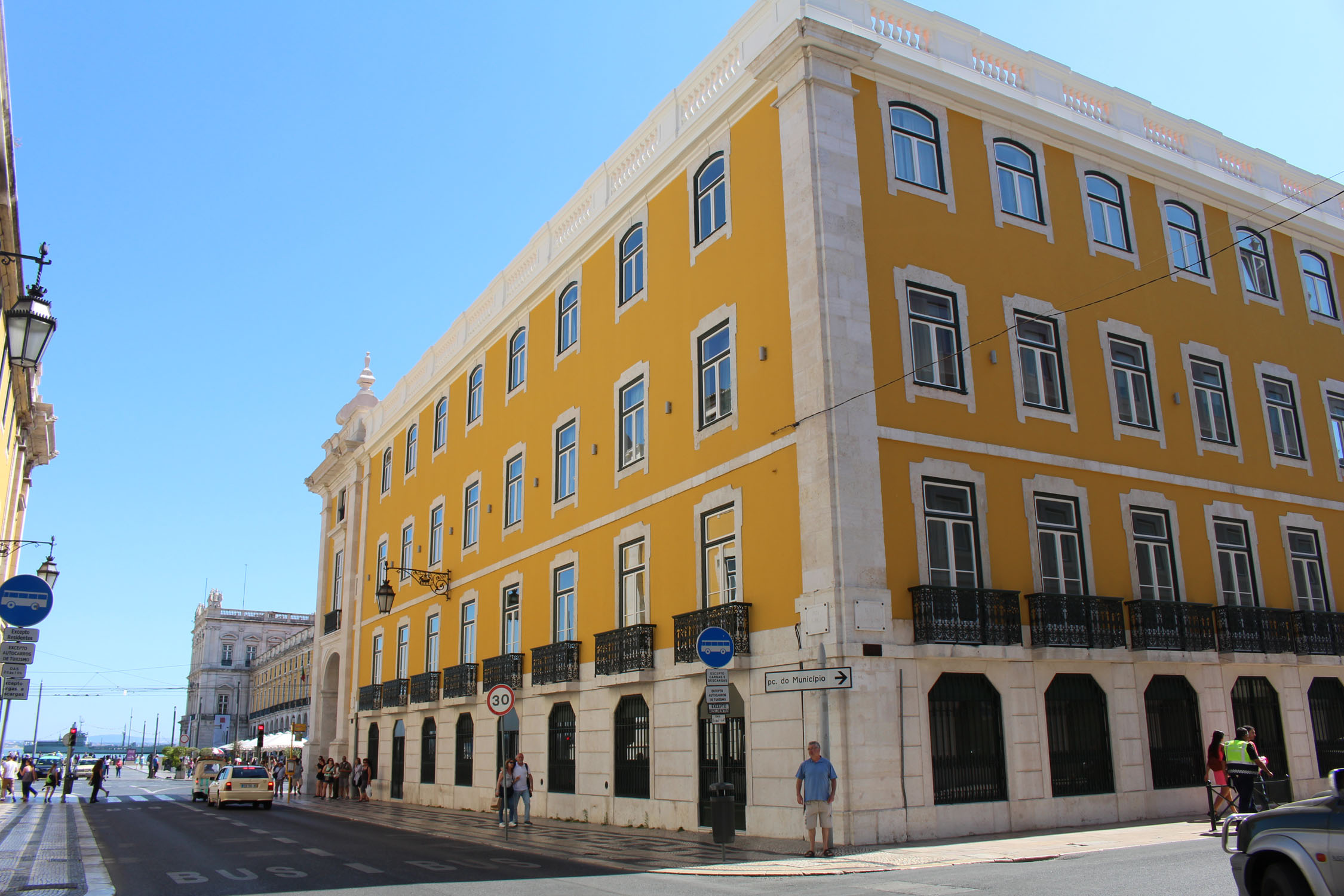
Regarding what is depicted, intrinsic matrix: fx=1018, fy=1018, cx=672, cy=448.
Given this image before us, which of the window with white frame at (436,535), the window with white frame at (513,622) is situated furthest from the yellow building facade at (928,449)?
the window with white frame at (436,535)

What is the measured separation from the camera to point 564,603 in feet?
76.7

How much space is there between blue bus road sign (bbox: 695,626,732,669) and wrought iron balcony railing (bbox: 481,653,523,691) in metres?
11.4

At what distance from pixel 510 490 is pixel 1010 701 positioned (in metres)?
15.2

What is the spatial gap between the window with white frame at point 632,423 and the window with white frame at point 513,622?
6.04m

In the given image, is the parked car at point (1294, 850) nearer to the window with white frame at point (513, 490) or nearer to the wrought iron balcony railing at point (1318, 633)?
the wrought iron balcony railing at point (1318, 633)

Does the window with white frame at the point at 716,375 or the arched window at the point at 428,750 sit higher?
the window with white frame at the point at 716,375

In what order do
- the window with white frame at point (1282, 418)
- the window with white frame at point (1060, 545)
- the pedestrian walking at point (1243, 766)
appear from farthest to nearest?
the window with white frame at point (1282, 418)
the window with white frame at point (1060, 545)
the pedestrian walking at point (1243, 766)

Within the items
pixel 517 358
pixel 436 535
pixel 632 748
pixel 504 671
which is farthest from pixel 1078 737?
pixel 436 535

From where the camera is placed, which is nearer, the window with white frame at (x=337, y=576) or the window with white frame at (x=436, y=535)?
the window with white frame at (x=436, y=535)

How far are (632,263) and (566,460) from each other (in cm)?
501

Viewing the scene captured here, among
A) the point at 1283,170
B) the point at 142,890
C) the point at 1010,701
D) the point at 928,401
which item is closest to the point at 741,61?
the point at 928,401

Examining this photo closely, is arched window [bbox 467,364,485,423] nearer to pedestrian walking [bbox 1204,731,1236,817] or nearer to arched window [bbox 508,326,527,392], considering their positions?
arched window [bbox 508,326,527,392]

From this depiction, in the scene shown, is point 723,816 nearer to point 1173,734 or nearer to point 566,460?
point 1173,734

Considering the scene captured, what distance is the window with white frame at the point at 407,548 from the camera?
113 feet
